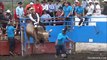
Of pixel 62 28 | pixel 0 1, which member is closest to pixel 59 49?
pixel 62 28

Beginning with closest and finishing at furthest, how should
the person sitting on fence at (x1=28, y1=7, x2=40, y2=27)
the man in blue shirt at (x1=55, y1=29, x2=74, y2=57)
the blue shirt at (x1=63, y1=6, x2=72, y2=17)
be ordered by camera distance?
the person sitting on fence at (x1=28, y1=7, x2=40, y2=27)
the man in blue shirt at (x1=55, y1=29, x2=74, y2=57)
the blue shirt at (x1=63, y1=6, x2=72, y2=17)

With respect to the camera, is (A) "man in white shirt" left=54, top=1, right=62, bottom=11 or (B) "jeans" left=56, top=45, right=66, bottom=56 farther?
(A) "man in white shirt" left=54, top=1, right=62, bottom=11

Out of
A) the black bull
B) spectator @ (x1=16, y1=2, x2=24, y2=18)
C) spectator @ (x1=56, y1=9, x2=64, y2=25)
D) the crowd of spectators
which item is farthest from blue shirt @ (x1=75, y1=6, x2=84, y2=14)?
Result: spectator @ (x1=16, y1=2, x2=24, y2=18)

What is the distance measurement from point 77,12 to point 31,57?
10.1 feet

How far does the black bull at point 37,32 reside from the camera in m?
20.1

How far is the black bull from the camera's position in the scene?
20078 millimetres

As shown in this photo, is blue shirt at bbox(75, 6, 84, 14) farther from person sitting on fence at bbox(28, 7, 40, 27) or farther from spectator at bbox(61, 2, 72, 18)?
person sitting on fence at bbox(28, 7, 40, 27)

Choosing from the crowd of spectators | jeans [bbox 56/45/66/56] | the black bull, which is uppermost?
the crowd of spectators

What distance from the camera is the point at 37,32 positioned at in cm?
2017

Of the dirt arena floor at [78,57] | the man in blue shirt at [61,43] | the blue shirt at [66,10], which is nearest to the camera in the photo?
the man in blue shirt at [61,43]

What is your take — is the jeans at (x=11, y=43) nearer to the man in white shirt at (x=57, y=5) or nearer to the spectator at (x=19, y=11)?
the spectator at (x=19, y=11)

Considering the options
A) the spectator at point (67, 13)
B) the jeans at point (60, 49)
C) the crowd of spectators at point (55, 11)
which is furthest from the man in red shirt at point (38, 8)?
the jeans at point (60, 49)

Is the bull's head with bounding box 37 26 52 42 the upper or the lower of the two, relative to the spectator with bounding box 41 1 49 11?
lower

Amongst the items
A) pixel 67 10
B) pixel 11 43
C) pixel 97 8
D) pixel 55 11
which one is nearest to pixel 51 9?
pixel 55 11
